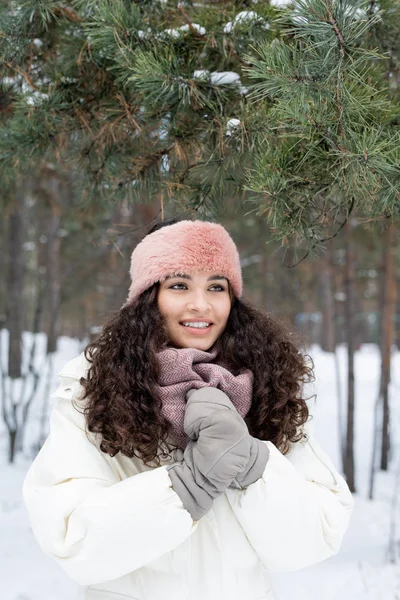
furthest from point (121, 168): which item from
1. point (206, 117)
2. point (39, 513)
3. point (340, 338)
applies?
point (340, 338)

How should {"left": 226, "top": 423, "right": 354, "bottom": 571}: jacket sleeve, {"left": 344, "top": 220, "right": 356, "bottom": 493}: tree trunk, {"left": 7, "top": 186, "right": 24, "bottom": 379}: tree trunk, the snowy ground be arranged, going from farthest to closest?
{"left": 7, "top": 186, "right": 24, "bottom": 379}: tree trunk → {"left": 344, "top": 220, "right": 356, "bottom": 493}: tree trunk → the snowy ground → {"left": 226, "top": 423, "right": 354, "bottom": 571}: jacket sleeve

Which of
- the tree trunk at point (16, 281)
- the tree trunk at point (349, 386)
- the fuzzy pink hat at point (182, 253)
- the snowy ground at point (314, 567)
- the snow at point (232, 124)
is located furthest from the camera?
the tree trunk at point (16, 281)

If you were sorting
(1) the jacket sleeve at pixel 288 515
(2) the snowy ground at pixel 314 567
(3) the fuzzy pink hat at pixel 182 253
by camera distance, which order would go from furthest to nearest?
(2) the snowy ground at pixel 314 567
(3) the fuzzy pink hat at pixel 182 253
(1) the jacket sleeve at pixel 288 515

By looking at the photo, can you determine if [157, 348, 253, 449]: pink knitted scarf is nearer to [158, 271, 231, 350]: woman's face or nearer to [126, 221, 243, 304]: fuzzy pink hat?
[158, 271, 231, 350]: woman's face

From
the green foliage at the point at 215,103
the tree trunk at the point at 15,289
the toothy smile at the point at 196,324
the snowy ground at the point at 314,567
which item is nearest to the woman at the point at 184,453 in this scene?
the toothy smile at the point at 196,324

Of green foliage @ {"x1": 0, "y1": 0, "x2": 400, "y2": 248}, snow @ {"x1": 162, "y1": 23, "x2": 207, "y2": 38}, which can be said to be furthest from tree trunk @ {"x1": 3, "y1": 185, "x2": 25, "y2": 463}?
snow @ {"x1": 162, "y1": 23, "x2": 207, "y2": 38}

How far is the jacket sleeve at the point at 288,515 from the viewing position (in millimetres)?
1502

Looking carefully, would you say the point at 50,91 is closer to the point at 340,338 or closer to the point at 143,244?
the point at 143,244

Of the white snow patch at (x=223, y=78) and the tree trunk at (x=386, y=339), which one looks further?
the tree trunk at (x=386, y=339)

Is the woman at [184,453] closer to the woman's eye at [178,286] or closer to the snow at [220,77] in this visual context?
the woman's eye at [178,286]

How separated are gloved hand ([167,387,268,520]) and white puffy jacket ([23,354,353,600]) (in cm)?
4

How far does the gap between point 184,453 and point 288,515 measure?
0.33 meters

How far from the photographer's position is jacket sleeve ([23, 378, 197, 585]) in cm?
139

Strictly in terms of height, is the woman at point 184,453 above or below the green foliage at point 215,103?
below
